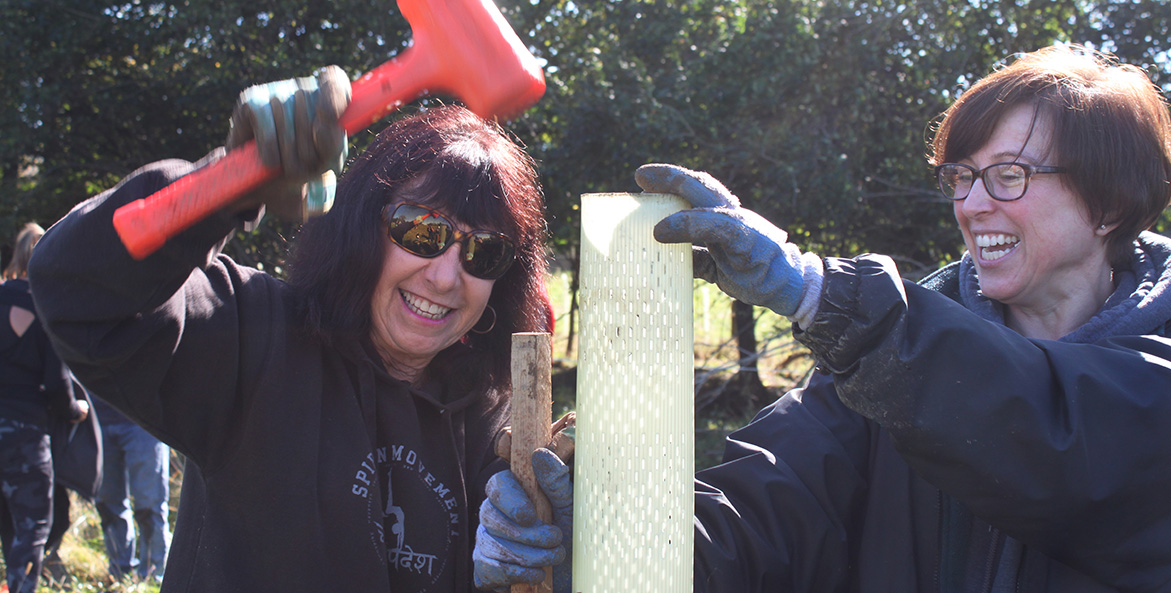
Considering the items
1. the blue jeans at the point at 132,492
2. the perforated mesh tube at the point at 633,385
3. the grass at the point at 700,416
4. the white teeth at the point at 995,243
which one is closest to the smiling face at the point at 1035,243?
the white teeth at the point at 995,243

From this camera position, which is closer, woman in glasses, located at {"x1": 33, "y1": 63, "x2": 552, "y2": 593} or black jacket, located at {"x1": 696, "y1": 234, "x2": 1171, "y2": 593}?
black jacket, located at {"x1": 696, "y1": 234, "x2": 1171, "y2": 593}

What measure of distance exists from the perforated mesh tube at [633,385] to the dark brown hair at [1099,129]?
924mm

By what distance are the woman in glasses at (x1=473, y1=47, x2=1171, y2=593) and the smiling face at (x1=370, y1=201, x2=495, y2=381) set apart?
0.54 metres

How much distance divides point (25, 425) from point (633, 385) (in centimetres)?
404

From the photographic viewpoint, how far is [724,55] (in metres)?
7.38

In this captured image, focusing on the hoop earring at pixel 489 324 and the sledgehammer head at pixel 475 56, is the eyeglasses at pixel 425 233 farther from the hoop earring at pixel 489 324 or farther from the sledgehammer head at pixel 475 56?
the sledgehammer head at pixel 475 56

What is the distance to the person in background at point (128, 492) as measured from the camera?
4.73 m

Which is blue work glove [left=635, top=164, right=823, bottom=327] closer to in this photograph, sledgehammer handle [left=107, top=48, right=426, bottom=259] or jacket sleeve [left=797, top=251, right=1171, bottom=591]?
jacket sleeve [left=797, top=251, right=1171, bottom=591]

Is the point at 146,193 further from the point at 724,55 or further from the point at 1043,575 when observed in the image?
the point at 724,55

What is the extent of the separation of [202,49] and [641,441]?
764 cm

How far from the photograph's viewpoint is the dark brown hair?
5.49ft

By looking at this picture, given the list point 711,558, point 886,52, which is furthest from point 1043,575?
point 886,52

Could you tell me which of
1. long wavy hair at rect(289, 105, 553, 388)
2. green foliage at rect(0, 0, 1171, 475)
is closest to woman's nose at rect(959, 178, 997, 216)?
long wavy hair at rect(289, 105, 553, 388)

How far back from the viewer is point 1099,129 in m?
1.67
